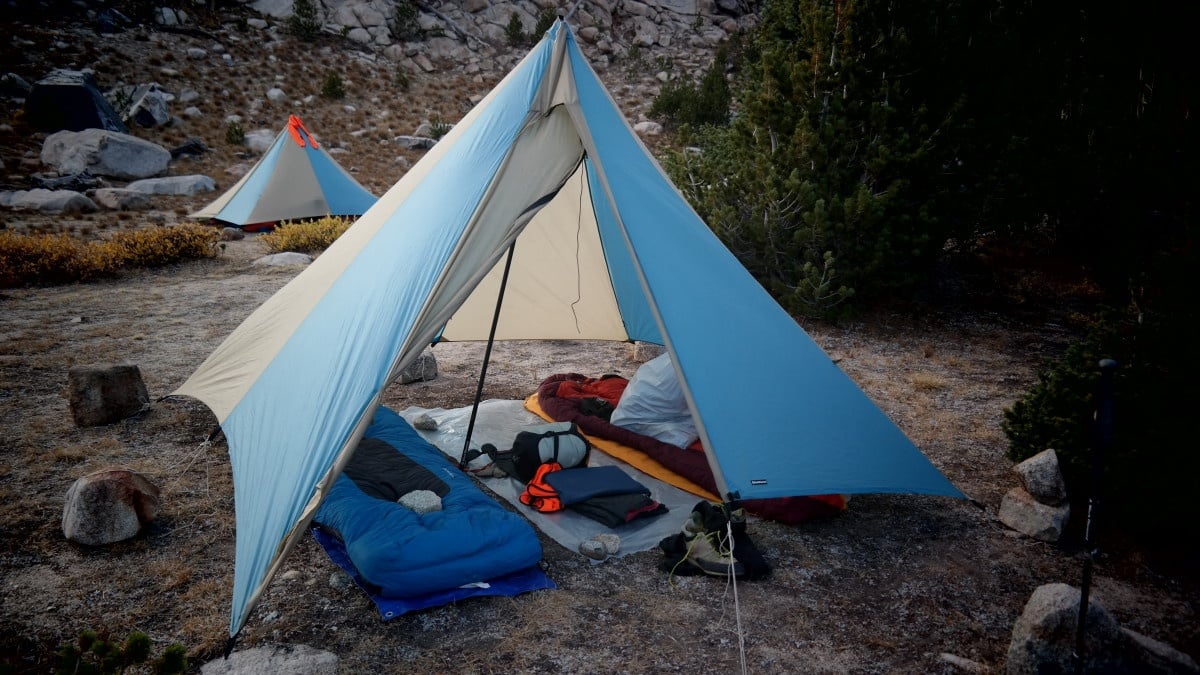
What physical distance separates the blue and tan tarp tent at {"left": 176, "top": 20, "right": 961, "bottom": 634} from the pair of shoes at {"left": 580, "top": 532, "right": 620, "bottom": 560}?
70cm

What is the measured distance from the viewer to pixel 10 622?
3016 mm

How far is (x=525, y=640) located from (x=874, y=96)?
609 centimetres

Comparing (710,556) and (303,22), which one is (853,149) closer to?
(710,556)

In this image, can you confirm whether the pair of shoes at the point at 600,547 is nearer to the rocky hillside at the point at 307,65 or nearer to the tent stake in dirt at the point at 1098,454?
the tent stake in dirt at the point at 1098,454

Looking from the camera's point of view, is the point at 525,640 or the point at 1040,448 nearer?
the point at 525,640

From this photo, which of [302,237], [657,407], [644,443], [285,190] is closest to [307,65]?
[285,190]

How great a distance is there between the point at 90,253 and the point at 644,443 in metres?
A: 8.77

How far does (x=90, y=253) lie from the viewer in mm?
9617

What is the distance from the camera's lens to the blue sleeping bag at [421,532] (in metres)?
3.17

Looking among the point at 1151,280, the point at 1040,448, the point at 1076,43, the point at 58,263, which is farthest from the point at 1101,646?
the point at 58,263

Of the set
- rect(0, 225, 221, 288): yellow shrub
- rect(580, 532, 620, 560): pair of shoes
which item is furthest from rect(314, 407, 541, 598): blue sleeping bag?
rect(0, 225, 221, 288): yellow shrub

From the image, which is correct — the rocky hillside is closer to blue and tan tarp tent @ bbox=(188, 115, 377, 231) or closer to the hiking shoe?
blue and tan tarp tent @ bbox=(188, 115, 377, 231)

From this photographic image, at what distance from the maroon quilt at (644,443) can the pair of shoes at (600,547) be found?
870mm

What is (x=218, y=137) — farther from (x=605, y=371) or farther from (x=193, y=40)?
(x=605, y=371)
